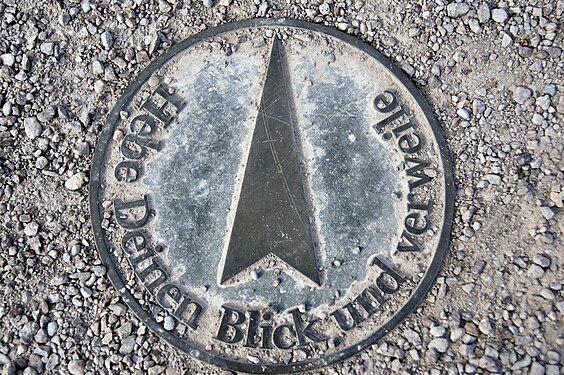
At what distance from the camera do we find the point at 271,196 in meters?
2.79

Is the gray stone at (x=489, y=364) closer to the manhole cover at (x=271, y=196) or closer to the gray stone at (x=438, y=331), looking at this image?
the gray stone at (x=438, y=331)

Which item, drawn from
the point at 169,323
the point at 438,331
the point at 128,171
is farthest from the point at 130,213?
the point at 438,331

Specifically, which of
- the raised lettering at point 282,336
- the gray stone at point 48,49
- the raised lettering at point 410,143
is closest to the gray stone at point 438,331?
the raised lettering at point 282,336

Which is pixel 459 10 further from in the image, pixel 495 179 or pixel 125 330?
pixel 125 330

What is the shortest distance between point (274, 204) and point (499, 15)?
4.85ft

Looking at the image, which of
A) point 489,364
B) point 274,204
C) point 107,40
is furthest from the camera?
point 107,40

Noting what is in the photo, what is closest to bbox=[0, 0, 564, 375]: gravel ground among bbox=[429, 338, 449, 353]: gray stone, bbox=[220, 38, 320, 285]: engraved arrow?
bbox=[429, 338, 449, 353]: gray stone

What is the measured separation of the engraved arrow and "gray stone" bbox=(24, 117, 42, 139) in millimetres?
1058

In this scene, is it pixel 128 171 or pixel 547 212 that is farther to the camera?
pixel 128 171

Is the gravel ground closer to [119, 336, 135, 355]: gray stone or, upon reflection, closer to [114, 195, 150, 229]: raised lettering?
[119, 336, 135, 355]: gray stone

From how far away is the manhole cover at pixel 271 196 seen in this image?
267 cm

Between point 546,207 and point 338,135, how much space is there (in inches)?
40.2

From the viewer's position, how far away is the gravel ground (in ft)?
8.60

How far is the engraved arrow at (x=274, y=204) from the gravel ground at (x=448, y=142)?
508mm
